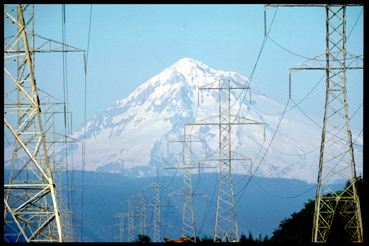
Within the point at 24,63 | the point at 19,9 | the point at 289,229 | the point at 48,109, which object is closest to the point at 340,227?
the point at 289,229

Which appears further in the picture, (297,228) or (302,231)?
(297,228)

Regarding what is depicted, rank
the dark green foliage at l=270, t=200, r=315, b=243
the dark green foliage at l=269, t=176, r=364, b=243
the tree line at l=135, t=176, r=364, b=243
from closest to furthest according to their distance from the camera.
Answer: the tree line at l=135, t=176, r=364, b=243 → the dark green foliage at l=269, t=176, r=364, b=243 → the dark green foliage at l=270, t=200, r=315, b=243

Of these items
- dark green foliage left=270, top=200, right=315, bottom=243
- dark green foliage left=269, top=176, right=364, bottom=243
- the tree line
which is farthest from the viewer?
dark green foliage left=270, top=200, right=315, bottom=243

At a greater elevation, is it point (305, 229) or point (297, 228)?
point (305, 229)

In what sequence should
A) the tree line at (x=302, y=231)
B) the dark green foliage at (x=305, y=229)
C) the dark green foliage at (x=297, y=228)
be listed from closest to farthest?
the tree line at (x=302, y=231), the dark green foliage at (x=305, y=229), the dark green foliage at (x=297, y=228)

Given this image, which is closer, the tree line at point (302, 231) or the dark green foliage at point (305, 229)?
the tree line at point (302, 231)

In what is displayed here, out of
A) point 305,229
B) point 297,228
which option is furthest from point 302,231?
point 297,228

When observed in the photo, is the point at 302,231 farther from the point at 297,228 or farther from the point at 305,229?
the point at 297,228

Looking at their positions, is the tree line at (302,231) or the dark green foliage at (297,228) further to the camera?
the dark green foliage at (297,228)

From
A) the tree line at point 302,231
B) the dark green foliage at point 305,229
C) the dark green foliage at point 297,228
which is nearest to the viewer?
the tree line at point 302,231

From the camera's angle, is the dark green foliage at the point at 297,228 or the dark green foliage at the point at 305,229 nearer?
the dark green foliage at the point at 305,229
